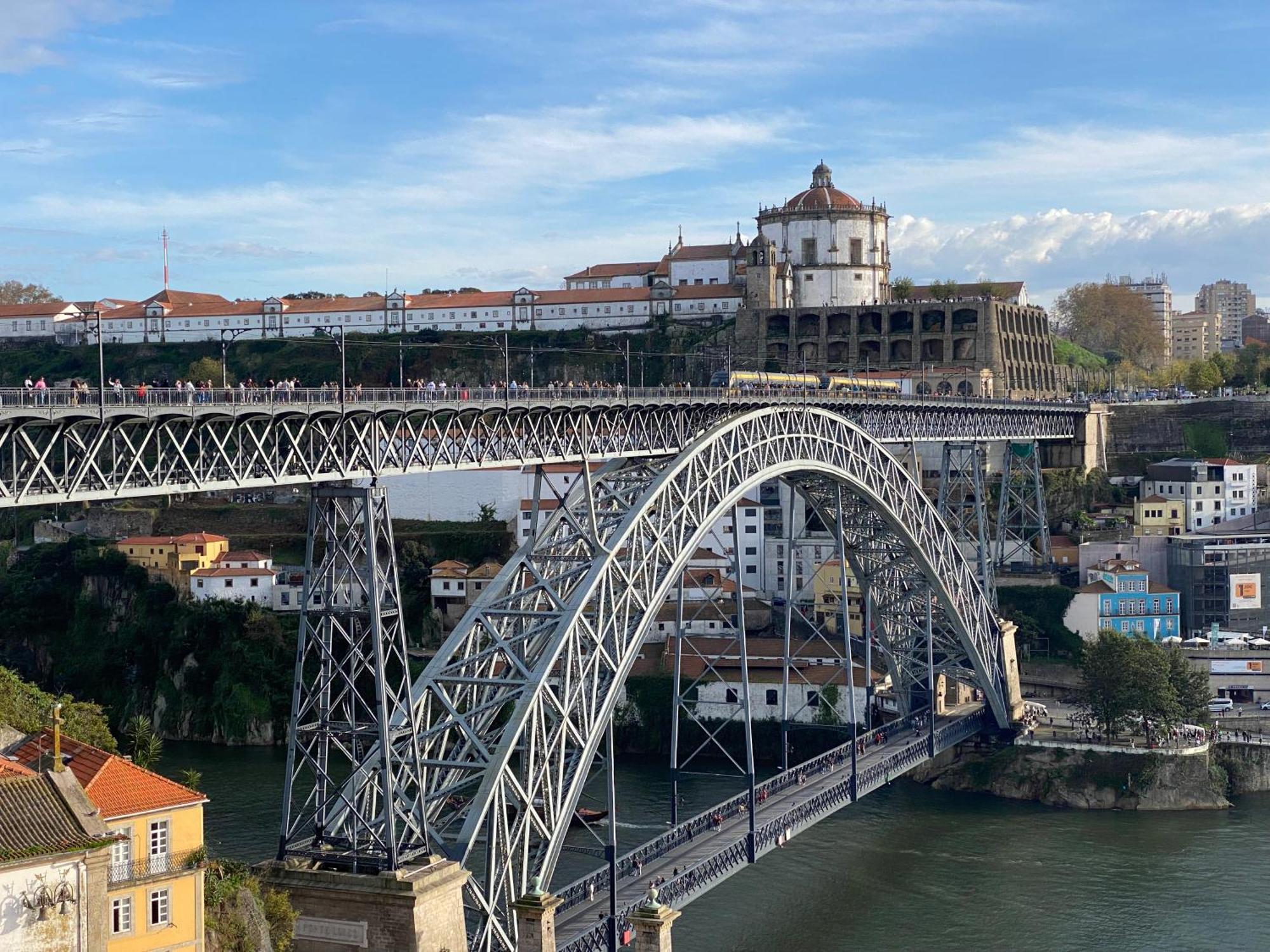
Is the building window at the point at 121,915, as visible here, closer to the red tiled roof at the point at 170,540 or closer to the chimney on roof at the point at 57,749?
the chimney on roof at the point at 57,749

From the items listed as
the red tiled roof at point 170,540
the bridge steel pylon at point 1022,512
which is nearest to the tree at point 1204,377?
the bridge steel pylon at point 1022,512

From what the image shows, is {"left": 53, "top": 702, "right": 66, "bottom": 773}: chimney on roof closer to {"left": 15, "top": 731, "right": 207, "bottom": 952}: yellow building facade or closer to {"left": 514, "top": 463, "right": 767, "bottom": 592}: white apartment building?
{"left": 15, "top": 731, "right": 207, "bottom": 952}: yellow building facade

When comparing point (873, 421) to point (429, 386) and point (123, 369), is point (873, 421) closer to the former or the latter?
point (429, 386)

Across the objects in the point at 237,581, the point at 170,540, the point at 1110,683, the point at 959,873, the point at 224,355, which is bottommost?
the point at 959,873

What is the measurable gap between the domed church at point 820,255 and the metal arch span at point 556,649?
165ft

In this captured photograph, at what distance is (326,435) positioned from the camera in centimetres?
2447

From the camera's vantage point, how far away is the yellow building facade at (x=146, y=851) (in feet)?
61.5

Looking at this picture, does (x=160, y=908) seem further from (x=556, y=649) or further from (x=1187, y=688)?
(x=1187, y=688)

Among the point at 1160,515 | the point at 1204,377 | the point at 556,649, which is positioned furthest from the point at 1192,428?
the point at 556,649

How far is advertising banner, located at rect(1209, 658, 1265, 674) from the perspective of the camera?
174 ft

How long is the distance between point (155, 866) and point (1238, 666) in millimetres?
40896

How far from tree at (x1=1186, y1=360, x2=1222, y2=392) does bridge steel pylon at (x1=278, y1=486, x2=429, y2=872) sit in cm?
7148

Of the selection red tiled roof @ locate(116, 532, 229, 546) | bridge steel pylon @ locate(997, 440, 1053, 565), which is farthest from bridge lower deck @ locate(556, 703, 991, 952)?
red tiled roof @ locate(116, 532, 229, 546)

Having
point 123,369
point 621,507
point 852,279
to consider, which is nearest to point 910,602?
point 621,507
